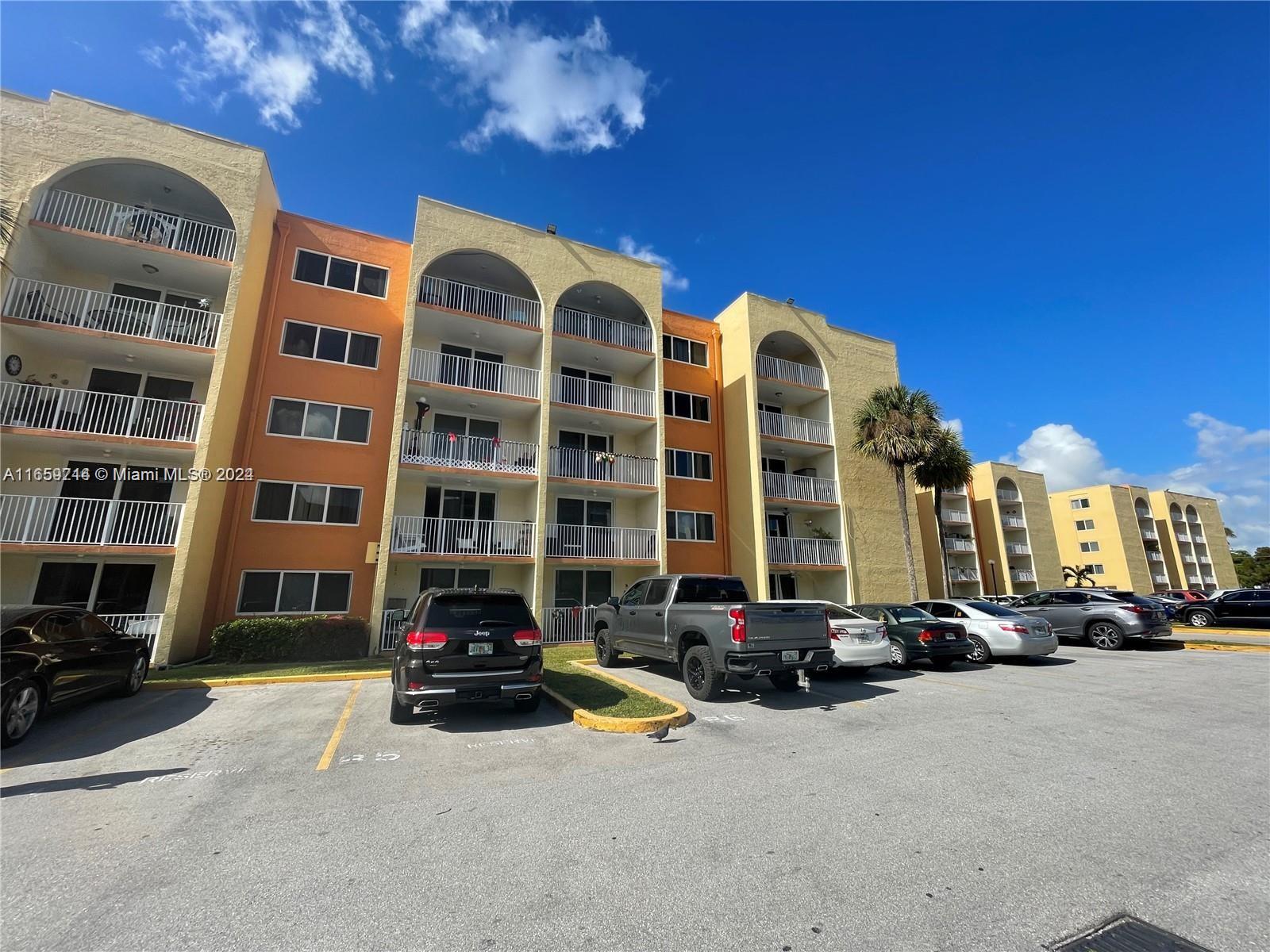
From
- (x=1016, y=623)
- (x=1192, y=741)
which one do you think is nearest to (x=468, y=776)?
(x=1192, y=741)

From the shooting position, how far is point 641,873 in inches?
133

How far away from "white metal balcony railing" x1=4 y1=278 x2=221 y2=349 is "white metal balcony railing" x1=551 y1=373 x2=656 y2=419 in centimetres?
974

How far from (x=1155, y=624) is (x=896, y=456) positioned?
29.8 ft

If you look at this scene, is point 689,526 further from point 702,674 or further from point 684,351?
point 702,674

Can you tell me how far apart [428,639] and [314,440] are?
38.4 ft

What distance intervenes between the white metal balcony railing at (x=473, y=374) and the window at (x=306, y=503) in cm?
415

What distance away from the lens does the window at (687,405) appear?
21.5 metres

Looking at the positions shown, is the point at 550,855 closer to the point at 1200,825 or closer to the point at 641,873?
the point at 641,873

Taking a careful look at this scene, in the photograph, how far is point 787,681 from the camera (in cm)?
952

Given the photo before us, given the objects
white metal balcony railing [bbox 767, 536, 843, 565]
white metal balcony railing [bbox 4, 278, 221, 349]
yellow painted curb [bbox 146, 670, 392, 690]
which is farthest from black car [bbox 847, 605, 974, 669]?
white metal balcony railing [bbox 4, 278, 221, 349]

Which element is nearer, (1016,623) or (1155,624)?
(1016,623)

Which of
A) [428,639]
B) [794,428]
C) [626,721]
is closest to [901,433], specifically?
[794,428]

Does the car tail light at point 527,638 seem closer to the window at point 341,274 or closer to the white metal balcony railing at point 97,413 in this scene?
the white metal balcony railing at point 97,413

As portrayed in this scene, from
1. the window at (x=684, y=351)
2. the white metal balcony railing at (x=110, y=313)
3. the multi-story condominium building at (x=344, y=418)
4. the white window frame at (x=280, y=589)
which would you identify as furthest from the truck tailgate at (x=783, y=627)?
the white metal balcony railing at (x=110, y=313)
